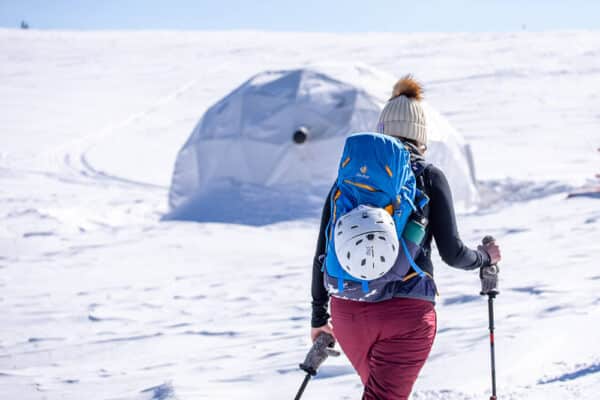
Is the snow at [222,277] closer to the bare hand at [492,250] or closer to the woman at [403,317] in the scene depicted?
the bare hand at [492,250]

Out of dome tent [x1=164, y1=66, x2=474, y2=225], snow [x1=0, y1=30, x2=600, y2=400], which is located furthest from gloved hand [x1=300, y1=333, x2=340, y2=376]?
dome tent [x1=164, y1=66, x2=474, y2=225]

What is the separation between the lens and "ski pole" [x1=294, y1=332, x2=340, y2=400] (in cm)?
260

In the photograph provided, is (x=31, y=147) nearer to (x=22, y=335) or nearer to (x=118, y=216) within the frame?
(x=118, y=216)

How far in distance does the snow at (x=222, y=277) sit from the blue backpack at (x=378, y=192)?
1374mm

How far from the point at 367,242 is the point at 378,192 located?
20cm

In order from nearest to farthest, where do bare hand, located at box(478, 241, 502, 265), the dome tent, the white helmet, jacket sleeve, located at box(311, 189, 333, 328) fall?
1. the white helmet
2. jacket sleeve, located at box(311, 189, 333, 328)
3. bare hand, located at box(478, 241, 502, 265)
4. the dome tent

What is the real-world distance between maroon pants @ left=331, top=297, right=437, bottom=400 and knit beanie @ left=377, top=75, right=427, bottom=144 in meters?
0.59

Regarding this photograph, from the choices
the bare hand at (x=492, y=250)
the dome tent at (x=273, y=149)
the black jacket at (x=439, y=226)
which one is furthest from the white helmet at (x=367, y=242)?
the dome tent at (x=273, y=149)

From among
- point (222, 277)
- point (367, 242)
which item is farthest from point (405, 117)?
point (222, 277)

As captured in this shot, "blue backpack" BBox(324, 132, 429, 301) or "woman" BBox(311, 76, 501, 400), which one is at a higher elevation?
"blue backpack" BBox(324, 132, 429, 301)

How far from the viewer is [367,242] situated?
221 centimetres

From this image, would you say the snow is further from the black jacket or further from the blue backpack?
the blue backpack

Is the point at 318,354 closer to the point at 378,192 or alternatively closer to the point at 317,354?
the point at 317,354

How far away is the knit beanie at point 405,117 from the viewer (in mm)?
2562
